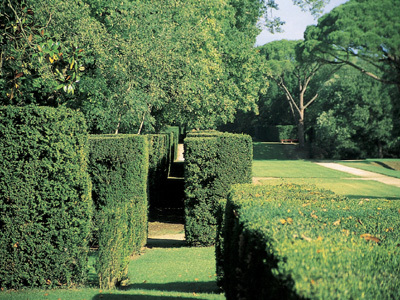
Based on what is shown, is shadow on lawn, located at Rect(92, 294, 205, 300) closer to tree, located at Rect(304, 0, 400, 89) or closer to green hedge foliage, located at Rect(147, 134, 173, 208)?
green hedge foliage, located at Rect(147, 134, 173, 208)

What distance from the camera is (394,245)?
146 inches

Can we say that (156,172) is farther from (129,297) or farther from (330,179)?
(330,179)

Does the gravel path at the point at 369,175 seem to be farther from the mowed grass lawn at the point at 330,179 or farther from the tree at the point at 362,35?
the tree at the point at 362,35

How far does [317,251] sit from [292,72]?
52.3 meters

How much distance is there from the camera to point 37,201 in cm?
732

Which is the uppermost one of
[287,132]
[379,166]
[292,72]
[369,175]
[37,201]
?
[292,72]

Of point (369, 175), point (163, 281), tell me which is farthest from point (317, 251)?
point (369, 175)

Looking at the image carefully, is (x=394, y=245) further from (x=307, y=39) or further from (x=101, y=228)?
(x=307, y=39)

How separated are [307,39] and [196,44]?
24.5 meters

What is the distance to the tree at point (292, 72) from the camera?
165 ft

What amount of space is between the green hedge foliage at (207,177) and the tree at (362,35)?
23.7 metres

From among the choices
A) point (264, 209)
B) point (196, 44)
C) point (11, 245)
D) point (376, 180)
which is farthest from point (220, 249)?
point (376, 180)

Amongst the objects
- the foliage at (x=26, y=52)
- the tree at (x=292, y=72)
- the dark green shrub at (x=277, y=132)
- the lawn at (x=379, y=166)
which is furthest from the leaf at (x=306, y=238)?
the dark green shrub at (x=277, y=132)

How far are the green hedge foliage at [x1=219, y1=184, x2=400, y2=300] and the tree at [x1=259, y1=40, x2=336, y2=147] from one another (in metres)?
45.0
